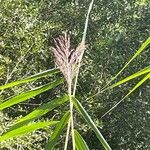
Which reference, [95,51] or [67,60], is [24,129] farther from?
[95,51]

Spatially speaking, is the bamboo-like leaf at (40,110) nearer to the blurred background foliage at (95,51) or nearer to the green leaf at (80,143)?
the green leaf at (80,143)

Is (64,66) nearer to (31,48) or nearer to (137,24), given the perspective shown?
(31,48)

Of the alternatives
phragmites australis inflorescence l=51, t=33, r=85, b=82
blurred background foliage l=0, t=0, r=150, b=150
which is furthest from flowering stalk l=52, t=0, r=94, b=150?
blurred background foliage l=0, t=0, r=150, b=150

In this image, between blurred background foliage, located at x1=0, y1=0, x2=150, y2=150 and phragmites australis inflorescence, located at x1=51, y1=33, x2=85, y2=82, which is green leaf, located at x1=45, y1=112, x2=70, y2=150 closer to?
phragmites australis inflorescence, located at x1=51, y1=33, x2=85, y2=82

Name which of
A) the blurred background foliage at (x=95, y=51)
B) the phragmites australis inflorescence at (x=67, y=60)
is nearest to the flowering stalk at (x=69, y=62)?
the phragmites australis inflorescence at (x=67, y=60)

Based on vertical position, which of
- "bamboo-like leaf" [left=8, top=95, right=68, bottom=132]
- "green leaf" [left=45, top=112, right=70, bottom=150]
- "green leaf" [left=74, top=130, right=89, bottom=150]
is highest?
"bamboo-like leaf" [left=8, top=95, right=68, bottom=132]

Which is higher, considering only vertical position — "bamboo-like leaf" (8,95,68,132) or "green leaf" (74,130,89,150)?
"bamboo-like leaf" (8,95,68,132)

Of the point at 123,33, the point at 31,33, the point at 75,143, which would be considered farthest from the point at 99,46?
the point at 75,143

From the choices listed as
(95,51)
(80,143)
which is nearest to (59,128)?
(80,143)
